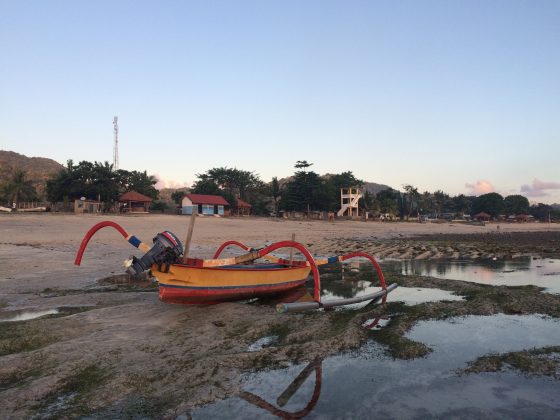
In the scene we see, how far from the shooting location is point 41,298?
1002 centimetres

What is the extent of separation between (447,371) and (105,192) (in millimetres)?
55667

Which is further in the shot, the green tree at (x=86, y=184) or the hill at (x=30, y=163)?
the hill at (x=30, y=163)

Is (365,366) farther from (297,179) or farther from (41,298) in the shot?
(297,179)

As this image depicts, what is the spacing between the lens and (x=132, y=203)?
5769 cm

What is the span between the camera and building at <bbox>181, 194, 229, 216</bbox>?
62.2m

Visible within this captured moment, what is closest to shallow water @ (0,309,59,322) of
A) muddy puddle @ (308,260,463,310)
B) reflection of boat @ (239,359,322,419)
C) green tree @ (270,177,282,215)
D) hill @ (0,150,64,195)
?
reflection of boat @ (239,359,322,419)

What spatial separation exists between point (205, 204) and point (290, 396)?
59.3 metres

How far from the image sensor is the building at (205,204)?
62219 mm

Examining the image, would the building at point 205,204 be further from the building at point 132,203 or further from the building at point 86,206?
the building at point 86,206

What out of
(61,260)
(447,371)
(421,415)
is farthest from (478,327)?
(61,260)

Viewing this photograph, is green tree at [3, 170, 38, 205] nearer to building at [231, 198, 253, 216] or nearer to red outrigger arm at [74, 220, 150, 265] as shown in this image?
building at [231, 198, 253, 216]

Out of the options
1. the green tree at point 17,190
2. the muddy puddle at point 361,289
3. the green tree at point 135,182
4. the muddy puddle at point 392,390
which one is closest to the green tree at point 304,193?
the green tree at point 135,182

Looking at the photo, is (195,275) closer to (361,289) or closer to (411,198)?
(361,289)

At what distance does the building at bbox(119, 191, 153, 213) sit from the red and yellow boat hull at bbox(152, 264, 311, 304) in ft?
164
